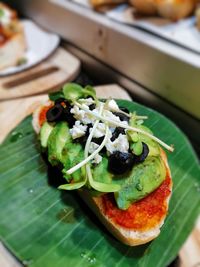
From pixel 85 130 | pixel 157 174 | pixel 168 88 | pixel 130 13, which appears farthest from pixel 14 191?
pixel 130 13

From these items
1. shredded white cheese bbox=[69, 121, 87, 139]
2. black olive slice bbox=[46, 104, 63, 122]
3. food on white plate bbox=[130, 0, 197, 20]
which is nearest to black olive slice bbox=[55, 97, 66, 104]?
black olive slice bbox=[46, 104, 63, 122]

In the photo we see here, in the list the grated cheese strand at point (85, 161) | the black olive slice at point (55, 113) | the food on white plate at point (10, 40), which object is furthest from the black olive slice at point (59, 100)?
the food on white plate at point (10, 40)

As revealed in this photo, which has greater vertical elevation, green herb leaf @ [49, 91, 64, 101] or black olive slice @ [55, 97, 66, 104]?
black olive slice @ [55, 97, 66, 104]

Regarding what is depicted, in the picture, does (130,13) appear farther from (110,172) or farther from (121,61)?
(110,172)

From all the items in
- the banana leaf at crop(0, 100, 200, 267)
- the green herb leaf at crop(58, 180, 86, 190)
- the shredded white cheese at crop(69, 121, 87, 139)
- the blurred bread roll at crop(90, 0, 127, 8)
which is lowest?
the banana leaf at crop(0, 100, 200, 267)

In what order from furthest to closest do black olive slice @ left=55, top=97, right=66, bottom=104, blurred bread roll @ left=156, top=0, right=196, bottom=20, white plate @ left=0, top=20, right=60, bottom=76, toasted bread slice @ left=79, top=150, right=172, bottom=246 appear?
white plate @ left=0, top=20, right=60, bottom=76
blurred bread roll @ left=156, top=0, right=196, bottom=20
black olive slice @ left=55, top=97, right=66, bottom=104
toasted bread slice @ left=79, top=150, right=172, bottom=246

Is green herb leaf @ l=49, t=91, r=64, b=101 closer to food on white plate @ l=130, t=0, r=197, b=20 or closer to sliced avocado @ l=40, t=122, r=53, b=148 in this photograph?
sliced avocado @ l=40, t=122, r=53, b=148
